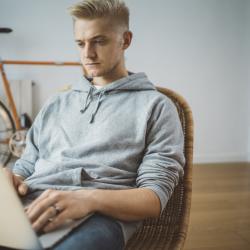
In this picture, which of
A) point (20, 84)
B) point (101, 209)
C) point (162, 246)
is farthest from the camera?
point (20, 84)

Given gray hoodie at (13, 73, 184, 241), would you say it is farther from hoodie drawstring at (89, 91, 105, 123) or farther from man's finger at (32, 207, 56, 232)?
man's finger at (32, 207, 56, 232)

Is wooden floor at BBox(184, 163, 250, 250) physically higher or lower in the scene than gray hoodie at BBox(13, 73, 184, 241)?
lower

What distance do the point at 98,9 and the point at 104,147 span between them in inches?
15.0

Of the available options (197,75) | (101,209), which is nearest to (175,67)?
(197,75)

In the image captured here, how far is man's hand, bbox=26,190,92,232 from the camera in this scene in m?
0.60

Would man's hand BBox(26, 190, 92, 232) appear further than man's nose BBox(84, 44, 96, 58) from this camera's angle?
No

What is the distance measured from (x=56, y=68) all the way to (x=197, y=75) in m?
1.46

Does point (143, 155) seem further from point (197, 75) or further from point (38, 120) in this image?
point (197, 75)

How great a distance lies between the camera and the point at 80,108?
3.24ft

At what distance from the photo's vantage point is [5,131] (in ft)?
10.2

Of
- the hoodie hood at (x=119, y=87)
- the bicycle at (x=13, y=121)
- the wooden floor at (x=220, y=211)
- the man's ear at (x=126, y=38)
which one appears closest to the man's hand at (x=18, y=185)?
the hoodie hood at (x=119, y=87)

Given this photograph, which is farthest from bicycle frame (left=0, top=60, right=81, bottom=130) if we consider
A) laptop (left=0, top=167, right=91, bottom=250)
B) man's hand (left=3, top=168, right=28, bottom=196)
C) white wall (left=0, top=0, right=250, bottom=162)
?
laptop (left=0, top=167, right=91, bottom=250)

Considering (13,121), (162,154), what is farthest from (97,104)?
(13,121)

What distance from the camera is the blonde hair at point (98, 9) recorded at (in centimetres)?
93
